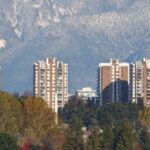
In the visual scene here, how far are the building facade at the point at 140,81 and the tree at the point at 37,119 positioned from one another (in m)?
30.3

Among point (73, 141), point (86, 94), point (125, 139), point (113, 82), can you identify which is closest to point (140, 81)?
point (113, 82)

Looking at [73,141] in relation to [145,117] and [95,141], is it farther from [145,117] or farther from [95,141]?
Answer: [145,117]

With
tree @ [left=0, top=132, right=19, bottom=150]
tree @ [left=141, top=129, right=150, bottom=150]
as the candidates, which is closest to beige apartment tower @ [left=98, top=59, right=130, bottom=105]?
tree @ [left=141, top=129, right=150, bottom=150]

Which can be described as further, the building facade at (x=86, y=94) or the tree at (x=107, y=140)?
the building facade at (x=86, y=94)

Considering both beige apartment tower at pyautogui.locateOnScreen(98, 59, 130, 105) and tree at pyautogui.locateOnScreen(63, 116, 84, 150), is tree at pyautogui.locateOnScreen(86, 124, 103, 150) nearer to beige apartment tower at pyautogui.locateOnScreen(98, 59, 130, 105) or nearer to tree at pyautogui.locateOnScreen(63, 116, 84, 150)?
tree at pyautogui.locateOnScreen(63, 116, 84, 150)

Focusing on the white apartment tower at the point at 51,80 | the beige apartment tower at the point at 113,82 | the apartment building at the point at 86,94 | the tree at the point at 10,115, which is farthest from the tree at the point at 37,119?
the apartment building at the point at 86,94

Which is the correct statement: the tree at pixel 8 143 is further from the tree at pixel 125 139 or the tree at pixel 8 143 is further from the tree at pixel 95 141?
the tree at pixel 125 139

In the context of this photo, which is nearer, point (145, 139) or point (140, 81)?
point (145, 139)

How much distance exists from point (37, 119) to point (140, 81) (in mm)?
36235

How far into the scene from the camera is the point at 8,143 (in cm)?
6109

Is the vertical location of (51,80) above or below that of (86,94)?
below

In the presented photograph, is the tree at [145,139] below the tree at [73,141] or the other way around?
the other way around

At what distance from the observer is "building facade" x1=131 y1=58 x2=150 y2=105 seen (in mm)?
110438

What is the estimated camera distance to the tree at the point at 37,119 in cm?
7156
